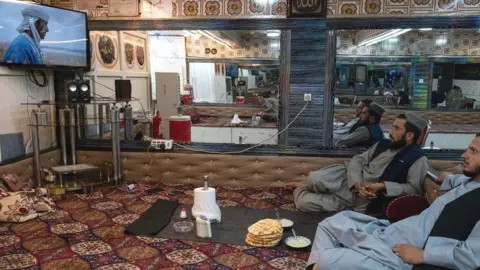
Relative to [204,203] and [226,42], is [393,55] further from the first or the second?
[204,203]

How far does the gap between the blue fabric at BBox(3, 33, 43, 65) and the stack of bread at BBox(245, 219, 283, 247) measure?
259 centimetres

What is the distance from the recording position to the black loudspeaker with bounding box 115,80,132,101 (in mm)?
4016

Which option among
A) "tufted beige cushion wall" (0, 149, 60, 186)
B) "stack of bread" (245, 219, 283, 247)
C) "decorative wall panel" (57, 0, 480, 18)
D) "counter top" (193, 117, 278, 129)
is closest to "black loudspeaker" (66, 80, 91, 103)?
"tufted beige cushion wall" (0, 149, 60, 186)

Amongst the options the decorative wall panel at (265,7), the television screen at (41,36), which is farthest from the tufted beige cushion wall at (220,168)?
the decorative wall panel at (265,7)

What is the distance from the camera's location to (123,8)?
3.94 metres

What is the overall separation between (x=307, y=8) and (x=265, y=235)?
2.30 m

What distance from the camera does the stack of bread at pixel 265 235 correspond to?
2.44m

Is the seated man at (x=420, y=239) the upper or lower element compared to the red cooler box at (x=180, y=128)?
lower

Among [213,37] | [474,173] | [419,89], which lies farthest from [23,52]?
[419,89]

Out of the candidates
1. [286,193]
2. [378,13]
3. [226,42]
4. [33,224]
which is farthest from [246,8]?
[33,224]

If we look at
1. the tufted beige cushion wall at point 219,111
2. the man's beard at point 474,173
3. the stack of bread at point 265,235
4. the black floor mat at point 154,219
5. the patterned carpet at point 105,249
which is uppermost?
the tufted beige cushion wall at point 219,111

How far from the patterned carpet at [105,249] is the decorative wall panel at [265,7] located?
2049 millimetres

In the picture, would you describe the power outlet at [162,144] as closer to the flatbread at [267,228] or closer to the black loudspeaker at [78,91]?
the black loudspeaker at [78,91]

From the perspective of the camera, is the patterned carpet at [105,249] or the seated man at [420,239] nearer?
the seated man at [420,239]
